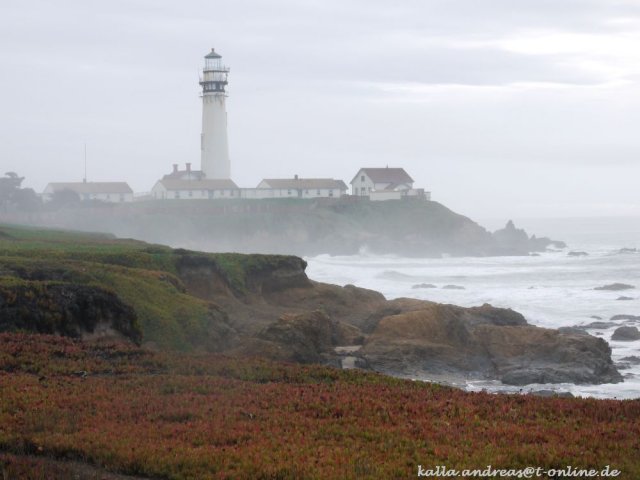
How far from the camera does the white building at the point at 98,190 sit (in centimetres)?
11006

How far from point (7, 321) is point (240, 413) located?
8.91m

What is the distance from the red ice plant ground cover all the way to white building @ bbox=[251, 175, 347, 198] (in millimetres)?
95319

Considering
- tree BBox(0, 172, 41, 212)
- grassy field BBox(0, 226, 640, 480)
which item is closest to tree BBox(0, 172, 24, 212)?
tree BBox(0, 172, 41, 212)

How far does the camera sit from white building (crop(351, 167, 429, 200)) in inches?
4323

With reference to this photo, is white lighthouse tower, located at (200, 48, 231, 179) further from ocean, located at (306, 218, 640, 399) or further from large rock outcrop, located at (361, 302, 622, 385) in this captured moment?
large rock outcrop, located at (361, 302, 622, 385)

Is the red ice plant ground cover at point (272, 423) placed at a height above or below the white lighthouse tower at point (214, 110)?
below

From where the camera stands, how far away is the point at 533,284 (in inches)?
2218

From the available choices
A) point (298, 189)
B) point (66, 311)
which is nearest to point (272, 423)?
point (66, 311)

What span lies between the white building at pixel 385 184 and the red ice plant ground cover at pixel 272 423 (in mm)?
94976

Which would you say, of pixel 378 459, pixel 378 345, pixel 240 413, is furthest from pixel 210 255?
pixel 378 459

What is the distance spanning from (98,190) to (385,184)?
3748 centimetres

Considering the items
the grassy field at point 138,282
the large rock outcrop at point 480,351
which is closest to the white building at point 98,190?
the grassy field at point 138,282

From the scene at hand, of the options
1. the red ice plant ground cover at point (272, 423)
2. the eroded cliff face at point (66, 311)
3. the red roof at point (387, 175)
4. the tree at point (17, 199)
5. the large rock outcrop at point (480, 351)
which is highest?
the red roof at point (387, 175)

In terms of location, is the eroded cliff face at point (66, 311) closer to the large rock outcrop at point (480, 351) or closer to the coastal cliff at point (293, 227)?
the large rock outcrop at point (480, 351)
